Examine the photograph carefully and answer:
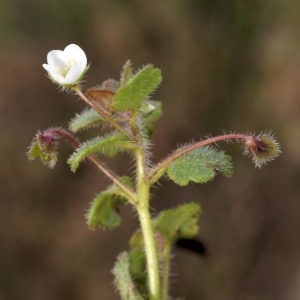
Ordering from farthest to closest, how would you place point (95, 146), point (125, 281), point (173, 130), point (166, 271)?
point (173, 130)
point (166, 271)
point (125, 281)
point (95, 146)

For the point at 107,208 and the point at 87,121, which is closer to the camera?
the point at 87,121

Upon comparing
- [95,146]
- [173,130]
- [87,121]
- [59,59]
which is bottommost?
[95,146]

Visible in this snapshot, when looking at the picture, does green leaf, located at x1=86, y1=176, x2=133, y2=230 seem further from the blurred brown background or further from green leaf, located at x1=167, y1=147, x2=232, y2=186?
the blurred brown background

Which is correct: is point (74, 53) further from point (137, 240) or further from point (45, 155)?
point (137, 240)

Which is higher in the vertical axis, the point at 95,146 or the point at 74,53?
the point at 74,53

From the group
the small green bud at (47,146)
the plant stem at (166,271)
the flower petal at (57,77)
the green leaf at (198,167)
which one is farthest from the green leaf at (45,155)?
the plant stem at (166,271)

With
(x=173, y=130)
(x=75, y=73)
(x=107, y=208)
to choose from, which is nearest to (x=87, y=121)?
(x=75, y=73)

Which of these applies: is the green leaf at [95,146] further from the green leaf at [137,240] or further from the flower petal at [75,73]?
the green leaf at [137,240]
